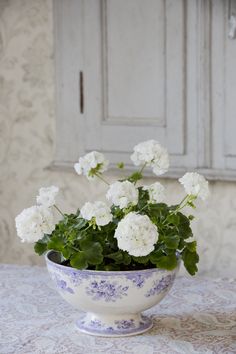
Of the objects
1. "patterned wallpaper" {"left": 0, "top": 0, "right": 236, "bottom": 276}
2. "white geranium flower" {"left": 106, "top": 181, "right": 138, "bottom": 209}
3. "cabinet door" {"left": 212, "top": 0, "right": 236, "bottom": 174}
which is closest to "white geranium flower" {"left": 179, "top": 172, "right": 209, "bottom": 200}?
"white geranium flower" {"left": 106, "top": 181, "right": 138, "bottom": 209}

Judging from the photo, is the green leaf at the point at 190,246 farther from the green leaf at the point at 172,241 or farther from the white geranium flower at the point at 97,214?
the white geranium flower at the point at 97,214

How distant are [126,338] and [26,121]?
1459 millimetres

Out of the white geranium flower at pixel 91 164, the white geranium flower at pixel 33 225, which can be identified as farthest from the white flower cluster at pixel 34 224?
the white geranium flower at pixel 91 164

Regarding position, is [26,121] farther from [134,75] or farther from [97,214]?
[97,214]

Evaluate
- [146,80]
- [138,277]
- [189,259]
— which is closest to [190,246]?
[189,259]

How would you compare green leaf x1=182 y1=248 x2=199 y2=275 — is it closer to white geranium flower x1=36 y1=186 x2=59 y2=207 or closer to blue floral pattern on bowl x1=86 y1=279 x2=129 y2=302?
blue floral pattern on bowl x1=86 y1=279 x2=129 y2=302

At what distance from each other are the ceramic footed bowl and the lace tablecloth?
3 centimetres

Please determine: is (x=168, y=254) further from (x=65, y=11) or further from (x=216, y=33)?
(x=65, y=11)

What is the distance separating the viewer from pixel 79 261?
63.7 inches

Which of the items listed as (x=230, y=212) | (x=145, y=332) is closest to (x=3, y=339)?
(x=145, y=332)

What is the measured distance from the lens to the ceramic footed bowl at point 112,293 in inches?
64.0

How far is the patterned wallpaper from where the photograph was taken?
115 inches

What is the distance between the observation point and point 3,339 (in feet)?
5.45

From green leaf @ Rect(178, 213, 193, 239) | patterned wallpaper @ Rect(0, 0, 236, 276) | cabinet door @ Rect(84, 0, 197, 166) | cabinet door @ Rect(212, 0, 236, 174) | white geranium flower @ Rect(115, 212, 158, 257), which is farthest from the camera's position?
patterned wallpaper @ Rect(0, 0, 236, 276)
